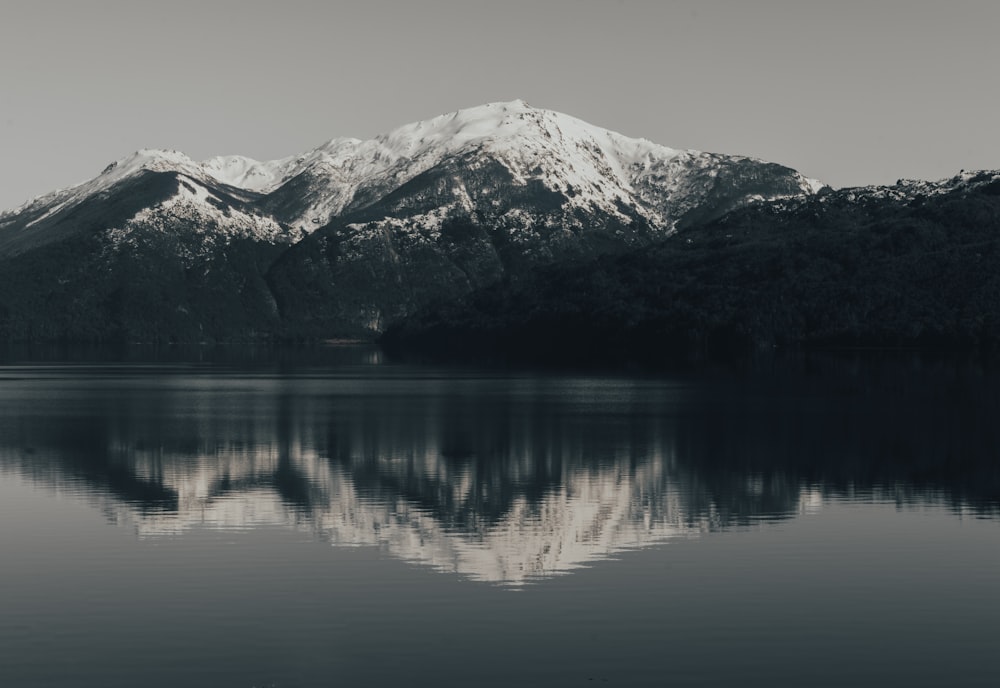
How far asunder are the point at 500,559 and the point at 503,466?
3894 cm

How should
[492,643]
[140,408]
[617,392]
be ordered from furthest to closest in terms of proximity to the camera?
[617,392], [140,408], [492,643]

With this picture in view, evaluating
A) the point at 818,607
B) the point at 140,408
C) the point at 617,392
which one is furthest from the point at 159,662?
the point at 617,392

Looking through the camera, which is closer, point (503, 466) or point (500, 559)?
point (500, 559)

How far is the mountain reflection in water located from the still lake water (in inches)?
16.0

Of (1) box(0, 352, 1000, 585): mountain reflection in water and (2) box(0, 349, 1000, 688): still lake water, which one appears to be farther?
(1) box(0, 352, 1000, 585): mountain reflection in water

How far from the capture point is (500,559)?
58625 mm

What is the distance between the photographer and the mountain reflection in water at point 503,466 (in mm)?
67750

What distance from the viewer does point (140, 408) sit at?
161000mm

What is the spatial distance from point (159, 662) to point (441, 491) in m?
42.8

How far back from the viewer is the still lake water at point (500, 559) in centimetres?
4100

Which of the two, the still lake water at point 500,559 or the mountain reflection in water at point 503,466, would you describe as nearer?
the still lake water at point 500,559

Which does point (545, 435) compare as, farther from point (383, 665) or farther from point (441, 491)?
point (383, 665)

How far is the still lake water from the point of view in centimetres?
4100

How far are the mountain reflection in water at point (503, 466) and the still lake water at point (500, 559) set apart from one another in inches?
16.0
